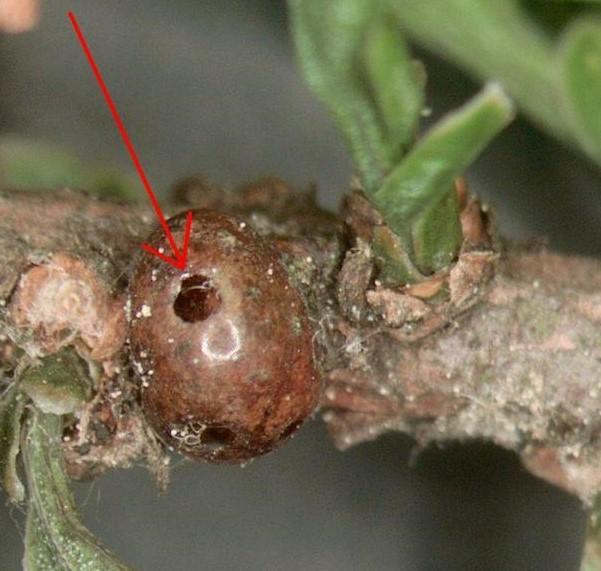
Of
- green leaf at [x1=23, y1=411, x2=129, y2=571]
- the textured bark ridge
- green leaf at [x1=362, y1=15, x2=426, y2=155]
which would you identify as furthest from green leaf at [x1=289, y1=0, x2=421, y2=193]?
green leaf at [x1=23, y1=411, x2=129, y2=571]

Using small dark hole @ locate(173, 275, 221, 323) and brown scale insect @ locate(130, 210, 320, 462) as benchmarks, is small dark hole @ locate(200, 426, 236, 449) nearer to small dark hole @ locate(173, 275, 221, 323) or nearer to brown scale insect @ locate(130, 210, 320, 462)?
brown scale insect @ locate(130, 210, 320, 462)

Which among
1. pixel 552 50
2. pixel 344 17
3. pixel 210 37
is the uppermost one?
pixel 210 37

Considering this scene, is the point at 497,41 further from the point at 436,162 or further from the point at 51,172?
the point at 51,172

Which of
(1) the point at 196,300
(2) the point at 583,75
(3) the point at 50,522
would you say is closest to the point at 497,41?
(2) the point at 583,75

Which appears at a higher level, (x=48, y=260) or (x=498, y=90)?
(x=48, y=260)

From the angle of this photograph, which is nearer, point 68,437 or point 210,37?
point 68,437

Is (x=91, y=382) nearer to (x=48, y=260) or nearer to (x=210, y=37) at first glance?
(x=48, y=260)

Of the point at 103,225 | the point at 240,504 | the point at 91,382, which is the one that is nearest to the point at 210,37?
the point at 240,504

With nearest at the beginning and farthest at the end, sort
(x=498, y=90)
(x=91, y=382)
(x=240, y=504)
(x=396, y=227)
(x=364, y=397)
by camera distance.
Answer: (x=498, y=90), (x=396, y=227), (x=91, y=382), (x=364, y=397), (x=240, y=504)

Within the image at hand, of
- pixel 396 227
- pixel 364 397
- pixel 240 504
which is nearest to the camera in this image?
pixel 396 227
